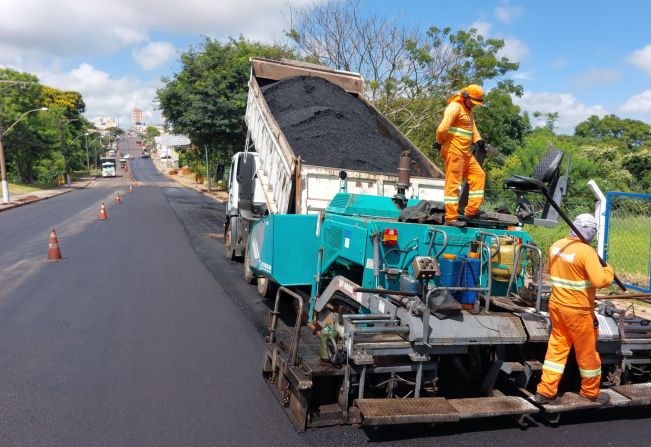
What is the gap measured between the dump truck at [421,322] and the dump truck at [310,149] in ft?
2.35

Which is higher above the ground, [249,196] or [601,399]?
[249,196]

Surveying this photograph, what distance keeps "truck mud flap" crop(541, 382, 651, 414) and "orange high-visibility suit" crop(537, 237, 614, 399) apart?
8 cm

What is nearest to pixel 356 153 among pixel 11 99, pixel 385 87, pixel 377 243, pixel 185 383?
pixel 377 243

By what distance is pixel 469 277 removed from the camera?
13.8 ft

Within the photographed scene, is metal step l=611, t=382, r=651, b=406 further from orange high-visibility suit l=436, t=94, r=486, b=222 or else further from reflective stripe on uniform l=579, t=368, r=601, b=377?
orange high-visibility suit l=436, t=94, r=486, b=222

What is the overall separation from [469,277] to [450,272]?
0.24 metres

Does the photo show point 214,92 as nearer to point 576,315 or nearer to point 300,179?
point 300,179

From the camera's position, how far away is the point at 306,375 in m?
3.56

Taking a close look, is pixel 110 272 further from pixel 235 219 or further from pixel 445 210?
pixel 445 210

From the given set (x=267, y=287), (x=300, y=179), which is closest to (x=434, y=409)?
(x=300, y=179)

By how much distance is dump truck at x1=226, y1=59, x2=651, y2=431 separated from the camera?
3.56m

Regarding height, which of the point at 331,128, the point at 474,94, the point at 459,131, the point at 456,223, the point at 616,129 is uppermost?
the point at 616,129

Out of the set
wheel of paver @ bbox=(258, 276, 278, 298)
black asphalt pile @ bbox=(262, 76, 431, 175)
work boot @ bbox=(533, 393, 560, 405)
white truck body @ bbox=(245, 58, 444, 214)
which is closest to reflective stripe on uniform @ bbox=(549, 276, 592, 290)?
work boot @ bbox=(533, 393, 560, 405)

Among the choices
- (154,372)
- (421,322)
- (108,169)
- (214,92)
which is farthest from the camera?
(108,169)
